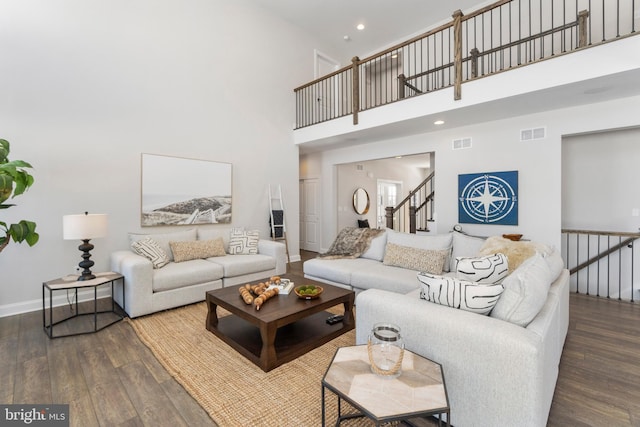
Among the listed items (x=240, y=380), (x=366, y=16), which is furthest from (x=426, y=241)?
(x=366, y=16)

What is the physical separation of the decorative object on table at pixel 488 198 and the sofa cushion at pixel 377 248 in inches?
71.5

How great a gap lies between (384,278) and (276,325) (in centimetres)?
141

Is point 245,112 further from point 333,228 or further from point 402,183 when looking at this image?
point 402,183

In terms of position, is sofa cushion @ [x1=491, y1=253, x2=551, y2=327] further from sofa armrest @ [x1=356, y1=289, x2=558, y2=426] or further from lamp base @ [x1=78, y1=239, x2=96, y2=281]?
lamp base @ [x1=78, y1=239, x2=96, y2=281]

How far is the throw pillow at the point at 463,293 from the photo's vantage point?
1.59m

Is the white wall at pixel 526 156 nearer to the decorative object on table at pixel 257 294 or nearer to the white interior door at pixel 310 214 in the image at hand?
the white interior door at pixel 310 214

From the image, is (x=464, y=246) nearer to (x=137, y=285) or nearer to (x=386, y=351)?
(x=386, y=351)

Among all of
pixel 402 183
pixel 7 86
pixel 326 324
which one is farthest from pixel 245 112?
pixel 402 183

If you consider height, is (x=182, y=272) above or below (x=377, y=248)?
below

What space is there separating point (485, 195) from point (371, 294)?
3.73 metres

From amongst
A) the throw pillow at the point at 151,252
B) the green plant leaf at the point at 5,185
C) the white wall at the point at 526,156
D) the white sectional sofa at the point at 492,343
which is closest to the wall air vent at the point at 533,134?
the white wall at the point at 526,156

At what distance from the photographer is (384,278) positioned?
314 centimetres

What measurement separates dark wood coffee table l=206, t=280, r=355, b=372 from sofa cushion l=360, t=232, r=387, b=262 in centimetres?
118

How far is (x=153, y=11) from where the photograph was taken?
4281mm
